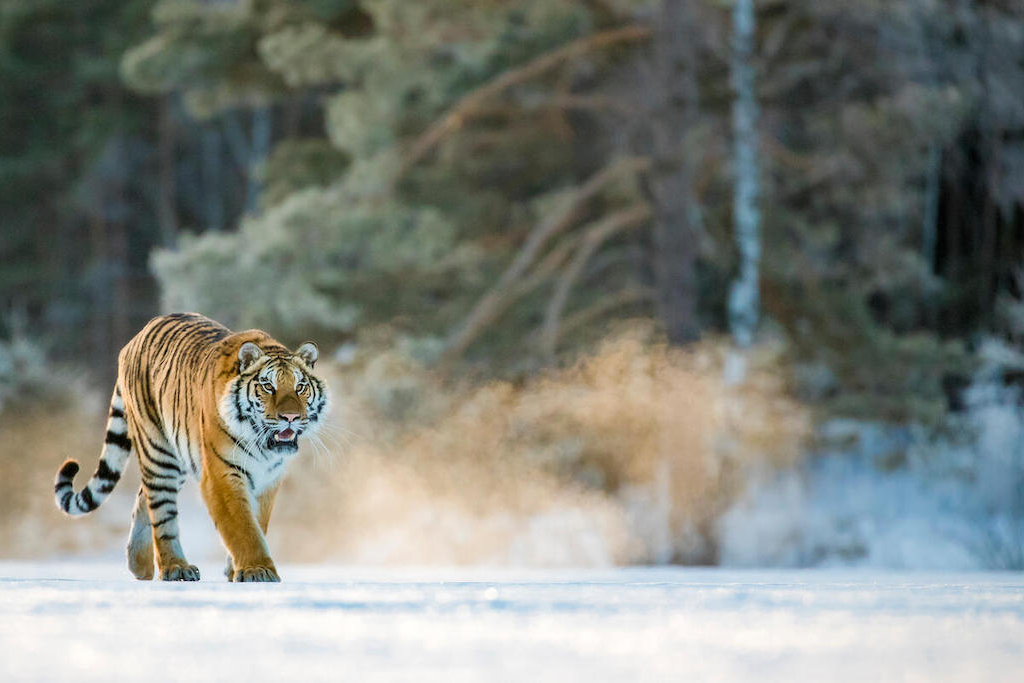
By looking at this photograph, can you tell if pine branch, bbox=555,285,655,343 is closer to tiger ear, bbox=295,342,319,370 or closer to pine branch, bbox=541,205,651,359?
pine branch, bbox=541,205,651,359

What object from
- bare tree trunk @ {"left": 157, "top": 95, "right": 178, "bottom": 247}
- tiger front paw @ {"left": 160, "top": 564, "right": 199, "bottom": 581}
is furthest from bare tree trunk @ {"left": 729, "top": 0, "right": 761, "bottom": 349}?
bare tree trunk @ {"left": 157, "top": 95, "right": 178, "bottom": 247}

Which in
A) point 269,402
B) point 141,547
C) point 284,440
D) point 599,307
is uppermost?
point 599,307

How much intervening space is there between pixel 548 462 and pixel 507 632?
12.1m

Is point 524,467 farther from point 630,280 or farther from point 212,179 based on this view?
point 212,179

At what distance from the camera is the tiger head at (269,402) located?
6.63m

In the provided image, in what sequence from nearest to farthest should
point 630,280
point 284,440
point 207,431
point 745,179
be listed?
point 284,440
point 207,431
point 745,179
point 630,280

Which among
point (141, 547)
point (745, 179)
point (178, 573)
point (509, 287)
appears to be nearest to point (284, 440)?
point (178, 573)

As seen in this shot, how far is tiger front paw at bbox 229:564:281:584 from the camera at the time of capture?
21.5 ft

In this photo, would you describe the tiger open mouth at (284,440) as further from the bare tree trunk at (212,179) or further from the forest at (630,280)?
the bare tree trunk at (212,179)

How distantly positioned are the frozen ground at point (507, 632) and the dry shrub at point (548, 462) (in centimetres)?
955

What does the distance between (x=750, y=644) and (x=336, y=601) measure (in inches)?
63.8

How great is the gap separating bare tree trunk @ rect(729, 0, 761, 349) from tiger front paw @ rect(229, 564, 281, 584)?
39.8ft

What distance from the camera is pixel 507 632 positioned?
4.84 metres

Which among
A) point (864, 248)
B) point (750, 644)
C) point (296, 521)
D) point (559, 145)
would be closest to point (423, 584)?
point (750, 644)
